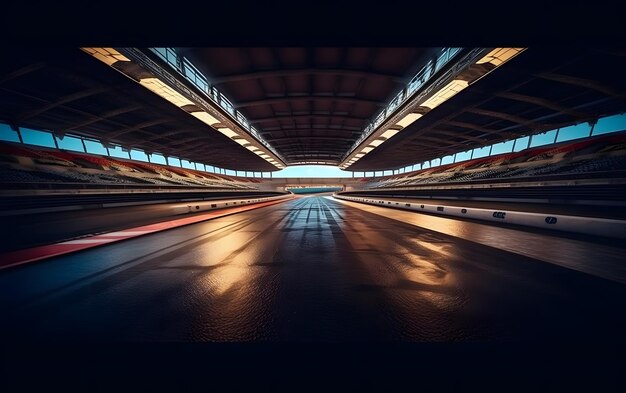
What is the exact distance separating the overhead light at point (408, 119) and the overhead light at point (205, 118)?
32.8 feet

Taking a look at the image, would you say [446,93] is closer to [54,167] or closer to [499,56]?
[499,56]

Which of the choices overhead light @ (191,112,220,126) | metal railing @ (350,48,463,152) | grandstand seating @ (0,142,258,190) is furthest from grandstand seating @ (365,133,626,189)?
grandstand seating @ (0,142,258,190)

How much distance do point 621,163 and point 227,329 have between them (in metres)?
19.0

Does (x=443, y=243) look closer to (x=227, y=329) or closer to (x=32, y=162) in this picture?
(x=227, y=329)

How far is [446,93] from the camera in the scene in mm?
7809

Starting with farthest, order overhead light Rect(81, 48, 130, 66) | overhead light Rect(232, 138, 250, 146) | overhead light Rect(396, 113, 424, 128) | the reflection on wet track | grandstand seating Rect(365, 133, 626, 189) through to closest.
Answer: overhead light Rect(232, 138, 250, 146), grandstand seating Rect(365, 133, 626, 189), overhead light Rect(396, 113, 424, 128), overhead light Rect(81, 48, 130, 66), the reflection on wet track

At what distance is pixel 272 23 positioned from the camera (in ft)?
7.49

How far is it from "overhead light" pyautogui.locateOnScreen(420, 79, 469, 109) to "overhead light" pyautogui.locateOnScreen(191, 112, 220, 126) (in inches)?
408

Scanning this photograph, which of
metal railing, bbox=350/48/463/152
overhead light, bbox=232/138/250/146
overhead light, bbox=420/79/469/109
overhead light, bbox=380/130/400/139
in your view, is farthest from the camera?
overhead light, bbox=232/138/250/146

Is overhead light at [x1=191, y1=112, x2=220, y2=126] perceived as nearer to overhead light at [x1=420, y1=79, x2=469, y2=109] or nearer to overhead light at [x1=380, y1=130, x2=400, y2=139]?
overhead light at [x1=380, y1=130, x2=400, y2=139]


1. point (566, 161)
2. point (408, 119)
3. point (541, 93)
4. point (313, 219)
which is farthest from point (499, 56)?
point (566, 161)

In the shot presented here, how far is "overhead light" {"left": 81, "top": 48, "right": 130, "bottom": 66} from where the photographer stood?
213 inches

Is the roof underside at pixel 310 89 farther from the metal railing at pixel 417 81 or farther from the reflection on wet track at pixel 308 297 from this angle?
the reflection on wet track at pixel 308 297

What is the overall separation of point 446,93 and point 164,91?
1146 cm
